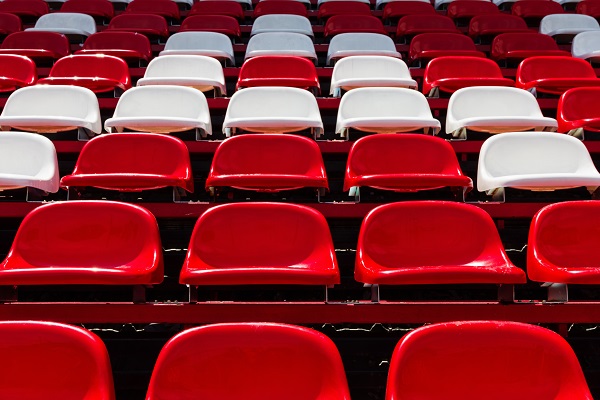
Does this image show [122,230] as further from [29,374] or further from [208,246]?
[29,374]

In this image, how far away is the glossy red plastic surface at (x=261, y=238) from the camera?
154cm

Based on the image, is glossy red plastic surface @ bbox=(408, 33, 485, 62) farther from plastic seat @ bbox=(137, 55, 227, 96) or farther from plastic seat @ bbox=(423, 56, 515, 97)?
plastic seat @ bbox=(137, 55, 227, 96)

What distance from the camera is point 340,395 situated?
104cm

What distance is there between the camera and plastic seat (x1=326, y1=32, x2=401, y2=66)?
3373 millimetres

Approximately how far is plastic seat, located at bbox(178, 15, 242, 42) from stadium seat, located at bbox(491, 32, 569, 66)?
1454mm

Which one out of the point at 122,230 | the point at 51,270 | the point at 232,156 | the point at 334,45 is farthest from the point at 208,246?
the point at 334,45

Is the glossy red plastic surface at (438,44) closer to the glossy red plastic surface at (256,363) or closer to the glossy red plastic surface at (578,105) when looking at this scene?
the glossy red plastic surface at (578,105)

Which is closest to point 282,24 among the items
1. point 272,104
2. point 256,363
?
point 272,104

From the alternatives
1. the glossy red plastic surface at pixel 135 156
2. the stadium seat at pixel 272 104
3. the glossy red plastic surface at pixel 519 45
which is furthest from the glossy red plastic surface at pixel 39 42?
the glossy red plastic surface at pixel 519 45

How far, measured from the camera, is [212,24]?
152 inches

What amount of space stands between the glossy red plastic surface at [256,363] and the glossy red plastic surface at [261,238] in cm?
44

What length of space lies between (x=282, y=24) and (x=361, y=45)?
2.04ft

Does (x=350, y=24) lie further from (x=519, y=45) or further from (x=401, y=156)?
(x=401, y=156)

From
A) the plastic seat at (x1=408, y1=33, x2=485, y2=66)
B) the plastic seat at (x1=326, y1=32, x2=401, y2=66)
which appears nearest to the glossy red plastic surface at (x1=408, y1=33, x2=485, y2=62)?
the plastic seat at (x1=408, y1=33, x2=485, y2=66)
